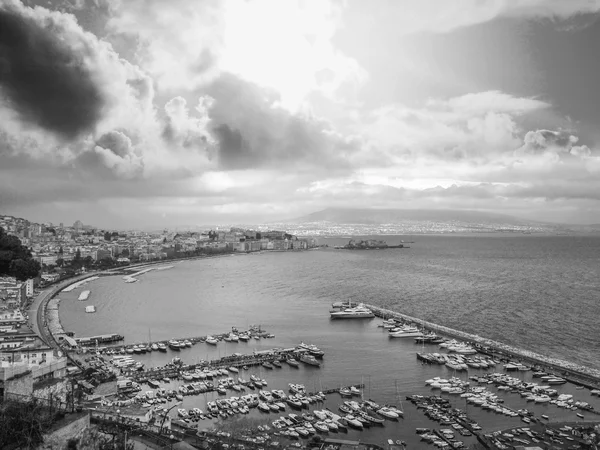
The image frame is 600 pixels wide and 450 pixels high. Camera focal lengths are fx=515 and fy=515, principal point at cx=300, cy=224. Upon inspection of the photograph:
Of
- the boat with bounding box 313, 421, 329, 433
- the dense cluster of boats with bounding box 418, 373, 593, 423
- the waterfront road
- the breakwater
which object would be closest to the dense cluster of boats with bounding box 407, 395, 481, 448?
the dense cluster of boats with bounding box 418, 373, 593, 423

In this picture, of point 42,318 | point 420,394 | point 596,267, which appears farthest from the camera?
point 596,267

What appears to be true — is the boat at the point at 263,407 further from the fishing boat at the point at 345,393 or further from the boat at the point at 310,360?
the boat at the point at 310,360

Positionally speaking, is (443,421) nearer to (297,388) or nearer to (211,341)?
(297,388)

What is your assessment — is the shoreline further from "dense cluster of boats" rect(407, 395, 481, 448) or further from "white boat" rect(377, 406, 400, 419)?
"white boat" rect(377, 406, 400, 419)

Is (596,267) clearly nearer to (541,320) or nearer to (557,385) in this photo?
(541,320)

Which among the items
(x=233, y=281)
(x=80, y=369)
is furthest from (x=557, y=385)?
(x=233, y=281)
